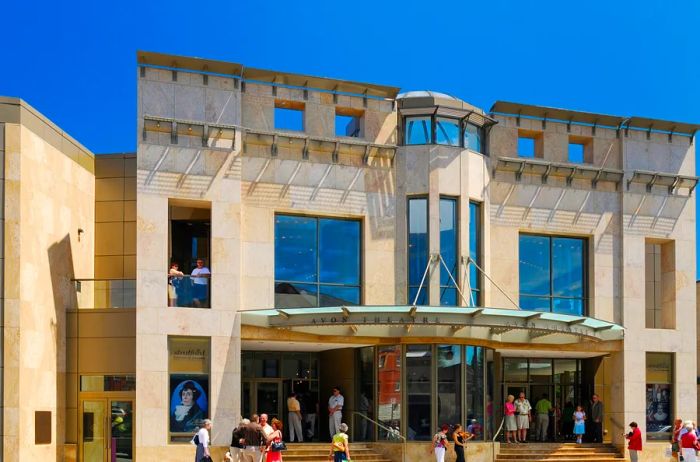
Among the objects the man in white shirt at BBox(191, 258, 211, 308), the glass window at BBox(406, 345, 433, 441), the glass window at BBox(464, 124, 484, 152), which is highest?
the glass window at BBox(464, 124, 484, 152)

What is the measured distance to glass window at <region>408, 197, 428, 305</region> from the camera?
33094 mm

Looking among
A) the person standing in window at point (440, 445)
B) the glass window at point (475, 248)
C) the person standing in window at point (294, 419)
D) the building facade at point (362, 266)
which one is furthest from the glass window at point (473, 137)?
the person standing in window at point (294, 419)

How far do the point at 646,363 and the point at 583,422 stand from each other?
301 cm

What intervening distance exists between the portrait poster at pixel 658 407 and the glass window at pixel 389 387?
9719 mm

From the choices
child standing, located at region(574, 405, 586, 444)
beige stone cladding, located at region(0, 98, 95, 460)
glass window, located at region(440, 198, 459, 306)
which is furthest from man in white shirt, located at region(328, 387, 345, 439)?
child standing, located at region(574, 405, 586, 444)

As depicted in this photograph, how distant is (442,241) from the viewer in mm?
33125

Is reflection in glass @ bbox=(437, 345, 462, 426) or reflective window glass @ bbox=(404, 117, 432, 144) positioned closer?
reflection in glass @ bbox=(437, 345, 462, 426)

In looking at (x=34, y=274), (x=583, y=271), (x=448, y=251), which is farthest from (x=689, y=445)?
(x=34, y=274)

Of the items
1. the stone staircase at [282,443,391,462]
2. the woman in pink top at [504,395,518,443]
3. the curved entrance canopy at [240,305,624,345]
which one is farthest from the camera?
the woman in pink top at [504,395,518,443]

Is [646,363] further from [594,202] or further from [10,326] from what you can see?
[10,326]

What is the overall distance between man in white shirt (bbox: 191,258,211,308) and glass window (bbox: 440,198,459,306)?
23.8 feet

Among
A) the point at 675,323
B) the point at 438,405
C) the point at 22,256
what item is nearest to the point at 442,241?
the point at 438,405

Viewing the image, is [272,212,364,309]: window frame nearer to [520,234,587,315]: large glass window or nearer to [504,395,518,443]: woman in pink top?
[520,234,587,315]: large glass window

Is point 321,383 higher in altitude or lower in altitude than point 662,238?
lower
